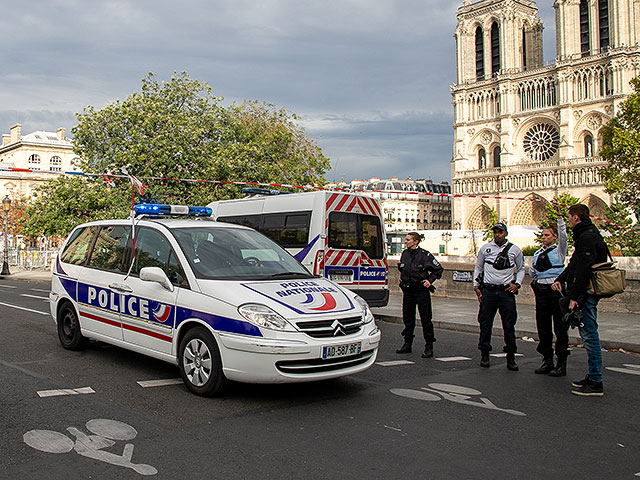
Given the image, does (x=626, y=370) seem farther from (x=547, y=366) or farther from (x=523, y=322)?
(x=523, y=322)

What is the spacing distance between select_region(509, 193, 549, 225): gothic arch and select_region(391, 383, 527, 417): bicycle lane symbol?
82394mm

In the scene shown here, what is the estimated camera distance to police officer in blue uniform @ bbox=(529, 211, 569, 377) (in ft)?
23.7

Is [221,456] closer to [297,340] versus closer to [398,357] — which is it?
[297,340]

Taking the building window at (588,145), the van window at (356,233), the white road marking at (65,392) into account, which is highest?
the building window at (588,145)

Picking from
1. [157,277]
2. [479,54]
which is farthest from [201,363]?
[479,54]

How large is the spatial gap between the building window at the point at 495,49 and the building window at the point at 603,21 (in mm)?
14324

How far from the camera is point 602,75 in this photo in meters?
78.7

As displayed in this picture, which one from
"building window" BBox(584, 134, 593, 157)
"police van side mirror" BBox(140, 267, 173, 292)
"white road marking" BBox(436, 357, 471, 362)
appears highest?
"building window" BBox(584, 134, 593, 157)

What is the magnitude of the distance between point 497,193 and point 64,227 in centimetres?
7116

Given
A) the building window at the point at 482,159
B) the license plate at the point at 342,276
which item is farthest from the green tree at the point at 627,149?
the building window at the point at 482,159

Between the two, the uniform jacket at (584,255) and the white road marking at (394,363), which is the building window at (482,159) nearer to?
the white road marking at (394,363)

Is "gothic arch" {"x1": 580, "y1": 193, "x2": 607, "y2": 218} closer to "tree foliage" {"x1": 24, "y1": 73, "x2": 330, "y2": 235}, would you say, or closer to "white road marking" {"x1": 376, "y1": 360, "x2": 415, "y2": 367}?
"tree foliage" {"x1": 24, "y1": 73, "x2": 330, "y2": 235}

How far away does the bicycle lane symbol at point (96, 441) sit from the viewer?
160 inches

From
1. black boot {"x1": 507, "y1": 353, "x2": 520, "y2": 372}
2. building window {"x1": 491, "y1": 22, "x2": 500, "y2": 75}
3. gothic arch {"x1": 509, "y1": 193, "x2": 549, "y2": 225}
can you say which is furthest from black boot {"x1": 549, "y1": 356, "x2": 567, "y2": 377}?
building window {"x1": 491, "y1": 22, "x2": 500, "y2": 75}
